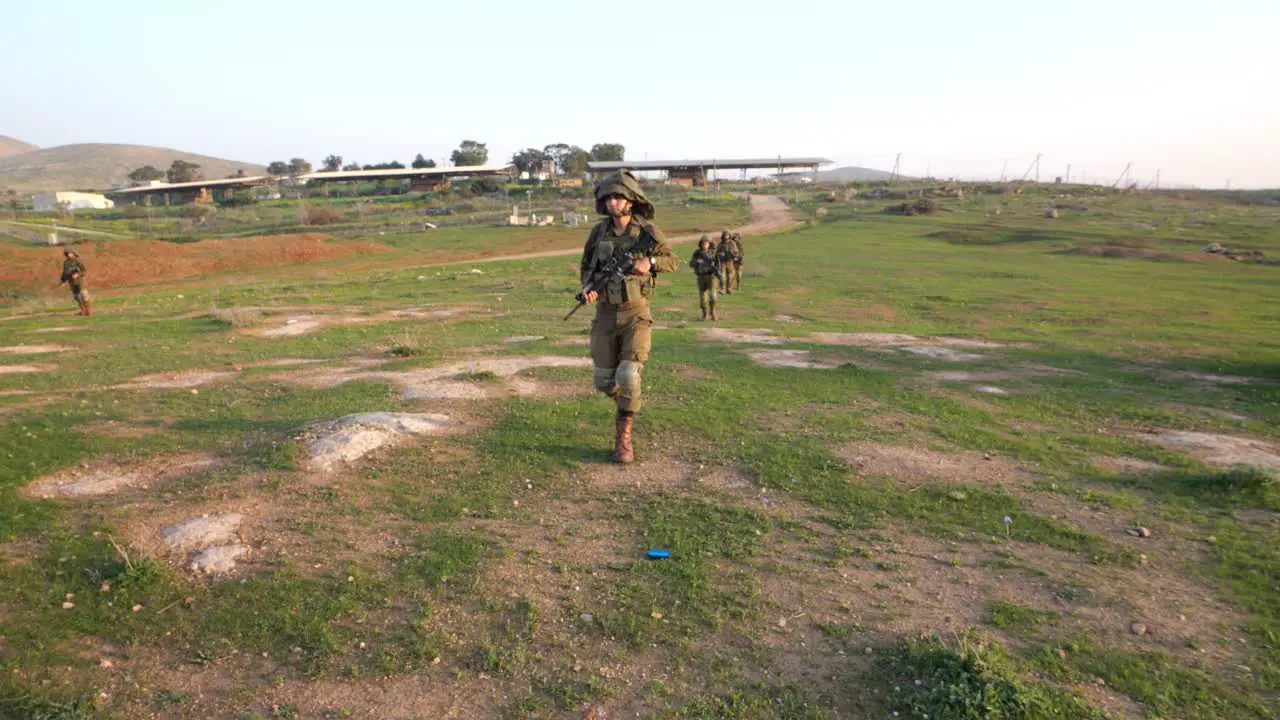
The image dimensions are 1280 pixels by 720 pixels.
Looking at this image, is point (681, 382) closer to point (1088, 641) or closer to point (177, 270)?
point (1088, 641)

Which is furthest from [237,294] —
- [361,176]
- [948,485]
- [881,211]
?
[361,176]

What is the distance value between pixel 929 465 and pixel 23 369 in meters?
12.5

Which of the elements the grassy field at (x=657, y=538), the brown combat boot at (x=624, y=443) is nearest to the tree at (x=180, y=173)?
the grassy field at (x=657, y=538)

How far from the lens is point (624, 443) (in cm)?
655

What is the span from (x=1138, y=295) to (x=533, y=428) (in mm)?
22896

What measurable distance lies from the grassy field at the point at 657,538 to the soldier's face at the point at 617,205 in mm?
2059

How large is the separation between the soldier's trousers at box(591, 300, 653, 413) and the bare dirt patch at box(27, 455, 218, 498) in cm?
333

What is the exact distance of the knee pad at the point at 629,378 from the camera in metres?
6.51

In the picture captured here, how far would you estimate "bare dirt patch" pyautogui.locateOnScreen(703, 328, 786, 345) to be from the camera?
13.2 meters

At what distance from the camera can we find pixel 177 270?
3634 cm

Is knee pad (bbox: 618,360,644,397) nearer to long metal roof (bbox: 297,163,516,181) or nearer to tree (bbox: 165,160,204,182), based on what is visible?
long metal roof (bbox: 297,163,516,181)

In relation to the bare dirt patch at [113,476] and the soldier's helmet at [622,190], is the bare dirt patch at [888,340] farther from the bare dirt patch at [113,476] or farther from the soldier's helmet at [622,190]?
the bare dirt patch at [113,476]

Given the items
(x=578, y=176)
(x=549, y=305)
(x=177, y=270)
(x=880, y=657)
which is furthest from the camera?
(x=578, y=176)

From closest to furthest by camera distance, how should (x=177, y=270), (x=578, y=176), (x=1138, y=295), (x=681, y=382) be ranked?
1. (x=681, y=382)
2. (x=1138, y=295)
3. (x=177, y=270)
4. (x=578, y=176)
